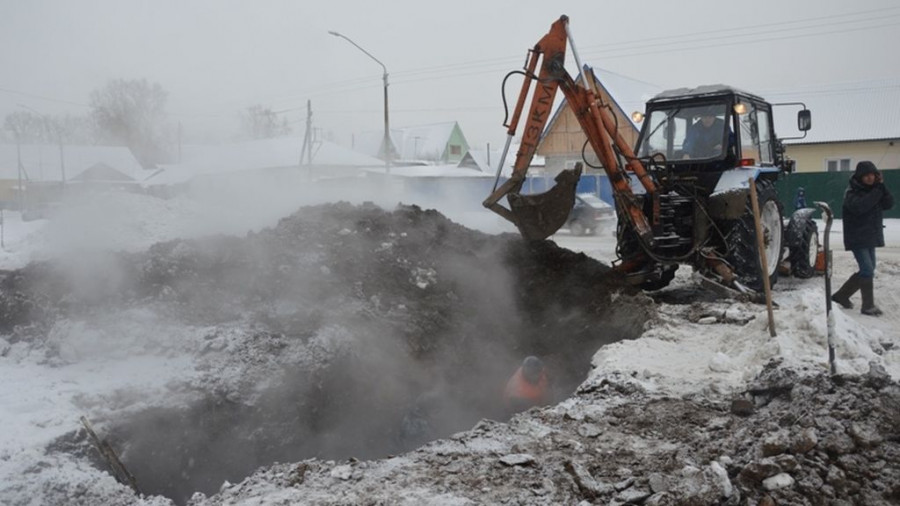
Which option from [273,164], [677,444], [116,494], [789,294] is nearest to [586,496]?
[677,444]

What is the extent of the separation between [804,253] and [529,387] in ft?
19.8

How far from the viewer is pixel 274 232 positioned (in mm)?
8047

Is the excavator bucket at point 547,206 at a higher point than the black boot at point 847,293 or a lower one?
higher

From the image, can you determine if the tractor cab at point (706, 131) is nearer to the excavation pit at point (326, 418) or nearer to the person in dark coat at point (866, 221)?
the person in dark coat at point (866, 221)

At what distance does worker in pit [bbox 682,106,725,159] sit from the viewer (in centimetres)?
794

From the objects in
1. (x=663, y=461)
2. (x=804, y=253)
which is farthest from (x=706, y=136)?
(x=663, y=461)

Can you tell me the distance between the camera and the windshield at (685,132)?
7957 mm

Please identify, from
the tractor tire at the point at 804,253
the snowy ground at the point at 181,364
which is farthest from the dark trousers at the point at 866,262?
the tractor tire at the point at 804,253

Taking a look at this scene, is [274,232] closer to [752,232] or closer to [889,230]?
[752,232]

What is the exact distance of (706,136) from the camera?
803 centimetres

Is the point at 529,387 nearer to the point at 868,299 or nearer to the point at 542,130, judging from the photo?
the point at 542,130

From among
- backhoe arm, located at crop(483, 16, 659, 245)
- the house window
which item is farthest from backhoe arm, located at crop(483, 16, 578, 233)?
the house window

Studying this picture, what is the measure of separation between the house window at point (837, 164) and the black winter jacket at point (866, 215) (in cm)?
2377

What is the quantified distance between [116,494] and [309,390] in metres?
2.19
